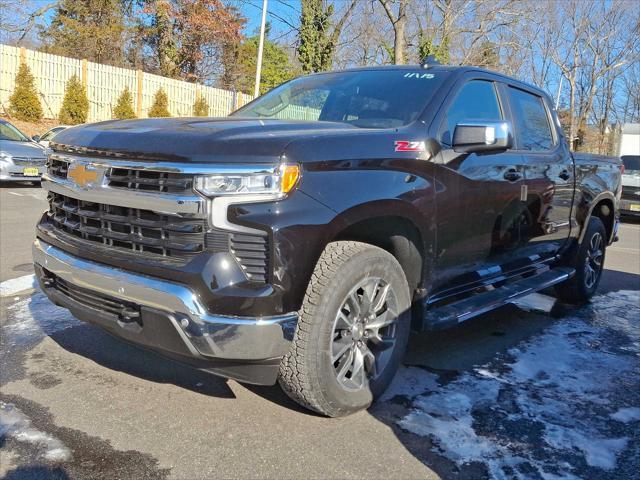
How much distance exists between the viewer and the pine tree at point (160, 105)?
2681 cm

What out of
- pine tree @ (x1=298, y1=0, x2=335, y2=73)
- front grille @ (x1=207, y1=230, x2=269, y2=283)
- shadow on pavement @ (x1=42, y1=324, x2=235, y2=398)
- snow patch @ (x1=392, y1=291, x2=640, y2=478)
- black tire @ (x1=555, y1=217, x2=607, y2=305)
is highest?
pine tree @ (x1=298, y1=0, x2=335, y2=73)

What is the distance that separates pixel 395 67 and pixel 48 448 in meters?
3.23

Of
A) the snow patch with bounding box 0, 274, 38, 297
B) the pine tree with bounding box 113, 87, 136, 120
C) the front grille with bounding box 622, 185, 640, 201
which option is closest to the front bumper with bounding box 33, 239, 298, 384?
the snow patch with bounding box 0, 274, 38, 297

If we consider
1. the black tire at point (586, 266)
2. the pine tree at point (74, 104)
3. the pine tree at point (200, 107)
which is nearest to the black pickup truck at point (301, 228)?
the black tire at point (586, 266)

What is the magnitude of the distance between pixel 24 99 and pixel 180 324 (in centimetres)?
2318

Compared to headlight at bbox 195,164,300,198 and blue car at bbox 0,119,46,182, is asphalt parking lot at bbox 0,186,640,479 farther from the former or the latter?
blue car at bbox 0,119,46,182

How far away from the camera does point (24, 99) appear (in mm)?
22422

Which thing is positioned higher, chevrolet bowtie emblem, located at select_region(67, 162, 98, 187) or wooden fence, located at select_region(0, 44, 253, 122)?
wooden fence, located at select_region(0, 44, 253, 122)

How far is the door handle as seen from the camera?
4.14 metres

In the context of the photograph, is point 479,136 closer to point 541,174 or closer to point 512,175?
point 512,175

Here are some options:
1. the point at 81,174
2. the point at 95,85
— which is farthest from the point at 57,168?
the point at 95,85

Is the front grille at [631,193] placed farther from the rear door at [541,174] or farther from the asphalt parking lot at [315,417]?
the asphalt parking lot at [315,417]

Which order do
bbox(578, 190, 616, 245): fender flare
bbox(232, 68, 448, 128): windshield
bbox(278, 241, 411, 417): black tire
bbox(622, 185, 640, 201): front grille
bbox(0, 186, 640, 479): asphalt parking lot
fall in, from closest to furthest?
bbox(0, 186, 640, 479): asphalt parking lot → bbox(278, 241, 411, 417): black tire → bbox(232, 68, 448, 128): windshield → bbox(578, 190, 616, 245): fender flare → bbox(622, 185, 640, 201): front grille

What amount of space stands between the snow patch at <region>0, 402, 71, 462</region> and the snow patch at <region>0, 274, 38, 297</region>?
7.61ft
